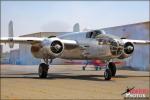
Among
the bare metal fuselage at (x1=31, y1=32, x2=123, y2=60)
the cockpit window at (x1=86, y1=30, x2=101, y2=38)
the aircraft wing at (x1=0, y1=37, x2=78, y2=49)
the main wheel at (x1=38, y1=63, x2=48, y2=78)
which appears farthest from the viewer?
the main wheel at (x1=38, y1=63, x2=48, y2=78)

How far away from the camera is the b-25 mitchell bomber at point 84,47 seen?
65.3 feet

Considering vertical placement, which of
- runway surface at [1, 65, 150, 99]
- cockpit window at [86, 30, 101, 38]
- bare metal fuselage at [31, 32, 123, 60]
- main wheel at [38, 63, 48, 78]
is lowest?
runway surface at [1, 65, 150, 99]

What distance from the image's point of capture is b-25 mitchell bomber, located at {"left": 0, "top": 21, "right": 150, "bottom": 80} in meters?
19.9

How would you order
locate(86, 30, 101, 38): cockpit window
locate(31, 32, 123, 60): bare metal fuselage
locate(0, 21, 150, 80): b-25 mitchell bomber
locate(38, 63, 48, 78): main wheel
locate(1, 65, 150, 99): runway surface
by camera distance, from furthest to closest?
locate(38, 63, 48, 78): main wheel → locate(86, 30, 101, 38): cockpit window → locate(31, 32, 123, 60): bare metal fuselage → locate(0, 21, 150, 80): b-25 mitchell bomber → locate(1, 65, 150, 99): runway surface

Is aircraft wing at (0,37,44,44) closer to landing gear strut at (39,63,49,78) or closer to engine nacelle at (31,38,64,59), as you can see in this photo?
engine nacelle at (31,38,64,59)

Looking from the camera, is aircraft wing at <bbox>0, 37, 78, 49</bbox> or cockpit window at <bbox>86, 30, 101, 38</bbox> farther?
aircraft wing at <bbox>0, 37, 78, 49</bbox>

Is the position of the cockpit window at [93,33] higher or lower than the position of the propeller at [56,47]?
higher

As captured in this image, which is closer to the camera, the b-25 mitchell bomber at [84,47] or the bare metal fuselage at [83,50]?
the b-25 mitchell bomber at [84,47]

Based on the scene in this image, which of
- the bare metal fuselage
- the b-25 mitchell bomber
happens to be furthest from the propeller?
the bare metal fuselage

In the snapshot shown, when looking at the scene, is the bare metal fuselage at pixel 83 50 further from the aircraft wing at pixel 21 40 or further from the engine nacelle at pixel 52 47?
the aircraft wing at pixel 21 40

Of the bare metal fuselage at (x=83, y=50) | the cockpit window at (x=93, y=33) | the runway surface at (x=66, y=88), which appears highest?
the cockpit window at (x=93, y=33)

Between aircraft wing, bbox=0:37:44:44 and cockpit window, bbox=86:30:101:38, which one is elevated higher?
cockpit window, bbox=86:30:101:38

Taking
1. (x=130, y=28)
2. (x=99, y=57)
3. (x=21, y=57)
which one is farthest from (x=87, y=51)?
(x=21, y=57)

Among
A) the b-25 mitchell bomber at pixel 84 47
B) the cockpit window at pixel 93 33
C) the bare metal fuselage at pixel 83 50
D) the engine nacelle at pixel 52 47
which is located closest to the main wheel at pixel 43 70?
the b-25 mitchell bomber at pixel 84 47
